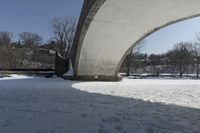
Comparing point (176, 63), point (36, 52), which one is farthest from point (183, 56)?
point (36, 52)

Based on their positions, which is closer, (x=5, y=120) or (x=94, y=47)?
(x=5, y=120)

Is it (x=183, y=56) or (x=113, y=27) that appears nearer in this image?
(x=113, y=27)

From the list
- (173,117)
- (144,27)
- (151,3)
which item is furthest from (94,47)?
(173,117)

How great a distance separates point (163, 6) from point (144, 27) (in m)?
4.41

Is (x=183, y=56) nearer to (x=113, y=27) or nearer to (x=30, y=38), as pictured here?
(x=30, y=38)

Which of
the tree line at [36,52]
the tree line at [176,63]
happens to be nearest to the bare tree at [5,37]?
the tree line at [36,52]

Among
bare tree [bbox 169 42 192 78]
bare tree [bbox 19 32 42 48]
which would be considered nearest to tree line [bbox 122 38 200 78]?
bare tree [bbox 169 42 192 78]

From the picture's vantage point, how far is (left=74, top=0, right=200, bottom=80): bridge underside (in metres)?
14.3

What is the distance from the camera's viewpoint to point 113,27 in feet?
59.7

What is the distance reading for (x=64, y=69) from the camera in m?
26.5

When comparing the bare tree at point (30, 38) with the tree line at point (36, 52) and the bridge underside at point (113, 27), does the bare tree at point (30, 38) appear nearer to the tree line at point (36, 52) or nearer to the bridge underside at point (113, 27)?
the tree line at point (36, 52)

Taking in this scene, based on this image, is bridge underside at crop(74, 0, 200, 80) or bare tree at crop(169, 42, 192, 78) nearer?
bridge underside at crop(74, 0, 200, 80)

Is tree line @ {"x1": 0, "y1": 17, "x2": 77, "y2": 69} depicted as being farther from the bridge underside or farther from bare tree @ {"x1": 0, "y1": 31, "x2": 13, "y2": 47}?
the bridge underside

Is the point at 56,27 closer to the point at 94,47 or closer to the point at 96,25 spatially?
the point at 94,47
